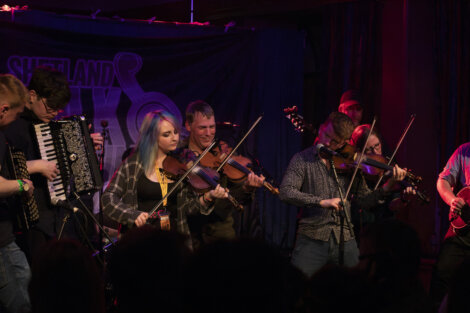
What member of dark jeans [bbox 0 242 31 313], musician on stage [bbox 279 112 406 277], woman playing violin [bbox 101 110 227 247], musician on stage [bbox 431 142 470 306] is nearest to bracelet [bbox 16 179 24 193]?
dark jeans [bbox 0 242 31 313]

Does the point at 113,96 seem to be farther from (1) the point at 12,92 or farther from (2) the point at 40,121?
(1) the point at 12,92

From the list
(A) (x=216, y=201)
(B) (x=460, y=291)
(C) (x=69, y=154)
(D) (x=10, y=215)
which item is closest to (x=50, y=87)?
(C) (x=69, y=154)

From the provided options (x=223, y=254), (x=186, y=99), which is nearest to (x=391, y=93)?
(x=186, y=99)

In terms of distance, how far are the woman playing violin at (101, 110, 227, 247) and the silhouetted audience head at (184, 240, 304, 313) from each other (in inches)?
96.3

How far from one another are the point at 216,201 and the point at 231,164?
44 cm

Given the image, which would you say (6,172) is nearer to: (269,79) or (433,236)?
(269,79)

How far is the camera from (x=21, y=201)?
3.63 meters

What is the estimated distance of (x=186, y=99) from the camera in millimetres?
6793

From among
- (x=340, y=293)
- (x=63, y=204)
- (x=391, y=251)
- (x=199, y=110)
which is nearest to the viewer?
(x=340, y=293)

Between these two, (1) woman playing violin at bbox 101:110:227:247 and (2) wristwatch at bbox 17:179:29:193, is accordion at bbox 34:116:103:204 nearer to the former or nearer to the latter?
(1) woman playing violin at bbox 101:110:227:247

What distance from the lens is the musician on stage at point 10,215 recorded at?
3352mm

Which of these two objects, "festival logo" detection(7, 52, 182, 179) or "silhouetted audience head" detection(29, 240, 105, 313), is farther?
"festival logo" detection(7, 52, 182, 179)

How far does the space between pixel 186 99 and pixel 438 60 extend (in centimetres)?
322

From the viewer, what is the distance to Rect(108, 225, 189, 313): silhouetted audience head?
5.71 feet
